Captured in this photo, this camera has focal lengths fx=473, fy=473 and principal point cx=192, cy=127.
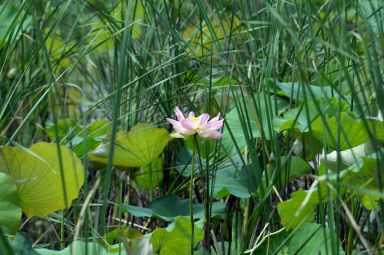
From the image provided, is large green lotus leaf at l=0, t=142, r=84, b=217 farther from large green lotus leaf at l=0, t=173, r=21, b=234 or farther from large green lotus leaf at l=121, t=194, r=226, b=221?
large green lotus leaf at l=121, t=194, r=226, b=221

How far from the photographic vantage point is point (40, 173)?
0.69 m

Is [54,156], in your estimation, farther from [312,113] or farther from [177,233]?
[312,113]

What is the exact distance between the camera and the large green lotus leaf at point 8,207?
63 centimetres

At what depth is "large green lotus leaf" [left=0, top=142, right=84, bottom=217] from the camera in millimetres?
688

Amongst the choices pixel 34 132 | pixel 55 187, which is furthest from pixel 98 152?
pixel 34 132

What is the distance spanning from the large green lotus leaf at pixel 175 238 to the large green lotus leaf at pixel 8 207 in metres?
0.19

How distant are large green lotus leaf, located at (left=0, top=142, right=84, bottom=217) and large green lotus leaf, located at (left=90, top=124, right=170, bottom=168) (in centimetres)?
12

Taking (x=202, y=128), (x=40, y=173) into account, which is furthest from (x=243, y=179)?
(x=40, y=173)

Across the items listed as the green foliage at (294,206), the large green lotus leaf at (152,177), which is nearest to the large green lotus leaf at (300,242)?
the green foliage at (294,206)

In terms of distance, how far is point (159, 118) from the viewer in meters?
1.21

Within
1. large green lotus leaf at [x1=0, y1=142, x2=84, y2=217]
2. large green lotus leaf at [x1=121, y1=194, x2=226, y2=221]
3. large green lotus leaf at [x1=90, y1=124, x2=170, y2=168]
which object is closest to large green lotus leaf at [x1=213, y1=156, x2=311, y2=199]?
large green lotus leaf at [x1=121, y1=194, x2=226, y2=221]

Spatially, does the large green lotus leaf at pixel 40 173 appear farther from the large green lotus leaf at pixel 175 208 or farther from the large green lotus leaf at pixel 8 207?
Answer: the large green lotus leaf at pixel 175 208

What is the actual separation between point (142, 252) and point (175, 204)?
0.33 m

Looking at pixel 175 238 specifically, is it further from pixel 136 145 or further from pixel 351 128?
pixel 351 128
